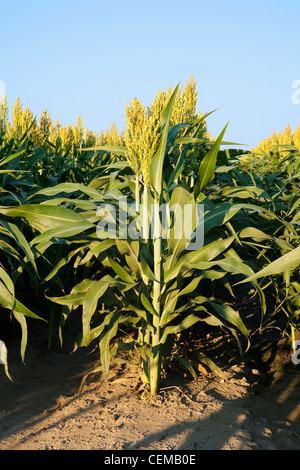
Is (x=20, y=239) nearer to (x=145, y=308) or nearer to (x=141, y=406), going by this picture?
(x=145, y=308)

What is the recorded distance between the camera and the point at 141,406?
7.27 feet

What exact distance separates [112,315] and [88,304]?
10.6 inches

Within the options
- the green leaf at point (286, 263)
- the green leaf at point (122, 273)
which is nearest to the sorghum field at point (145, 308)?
the green leaf at point (122, 273)

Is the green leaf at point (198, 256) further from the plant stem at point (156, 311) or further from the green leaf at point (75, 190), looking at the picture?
the green leaf at point (75, 190)

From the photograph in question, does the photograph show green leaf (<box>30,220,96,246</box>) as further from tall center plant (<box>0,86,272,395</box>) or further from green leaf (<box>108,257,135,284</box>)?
green leaf (<box>108,257,135,284</box>)

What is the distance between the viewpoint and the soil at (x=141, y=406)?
6.45 ft

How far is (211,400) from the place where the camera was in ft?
7.56

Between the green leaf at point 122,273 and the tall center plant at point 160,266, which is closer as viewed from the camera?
the tall center plant at point 160,266

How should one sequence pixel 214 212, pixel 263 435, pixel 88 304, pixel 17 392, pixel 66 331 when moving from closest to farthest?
1. pixel 88 304
2. pixel 263 435
3. pixel 214 212
4. pixel 17 392
5. pixel 66 331

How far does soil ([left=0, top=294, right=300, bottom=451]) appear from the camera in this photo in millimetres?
1967

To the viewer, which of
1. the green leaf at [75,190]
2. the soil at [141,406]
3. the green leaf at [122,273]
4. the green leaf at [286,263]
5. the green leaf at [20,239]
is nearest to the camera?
the green leaf at [286,263]

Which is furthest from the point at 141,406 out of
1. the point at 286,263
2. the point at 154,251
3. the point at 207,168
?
the point at 286,263

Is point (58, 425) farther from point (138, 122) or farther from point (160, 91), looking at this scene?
point (160, 91)
